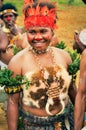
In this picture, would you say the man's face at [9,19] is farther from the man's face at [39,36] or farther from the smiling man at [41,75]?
the man's face at [39,36]

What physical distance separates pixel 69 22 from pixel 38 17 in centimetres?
1131

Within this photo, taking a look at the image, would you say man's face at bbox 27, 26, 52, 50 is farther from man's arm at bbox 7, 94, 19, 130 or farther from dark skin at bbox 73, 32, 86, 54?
dark skin at bbox 73, 32, 86, 54

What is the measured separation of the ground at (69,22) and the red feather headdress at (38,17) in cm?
790

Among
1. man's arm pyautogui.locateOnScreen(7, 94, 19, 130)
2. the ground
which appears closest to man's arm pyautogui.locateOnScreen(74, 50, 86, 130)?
man's arm pyautogui.locateOnScreen(7, 94, 19, 130)

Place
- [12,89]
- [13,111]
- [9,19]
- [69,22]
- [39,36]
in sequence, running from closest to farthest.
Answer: [39,36] → [12,89] → [13,111] → [9,19] → [69,22]

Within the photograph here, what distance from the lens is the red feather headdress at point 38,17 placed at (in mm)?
3758

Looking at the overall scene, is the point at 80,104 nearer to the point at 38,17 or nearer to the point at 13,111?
the point at 13,111

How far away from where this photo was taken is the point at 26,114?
3969 mm

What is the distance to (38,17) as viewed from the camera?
3.79m

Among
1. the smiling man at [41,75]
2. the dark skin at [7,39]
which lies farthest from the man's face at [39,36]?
the dark skin at [7,39]

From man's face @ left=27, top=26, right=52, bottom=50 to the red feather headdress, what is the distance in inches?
1.7

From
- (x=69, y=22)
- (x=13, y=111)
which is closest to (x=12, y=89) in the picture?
(x=13, y=111)

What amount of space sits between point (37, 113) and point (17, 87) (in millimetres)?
345

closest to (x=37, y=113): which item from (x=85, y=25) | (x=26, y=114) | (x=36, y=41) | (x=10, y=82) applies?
(x=26, y=114)
